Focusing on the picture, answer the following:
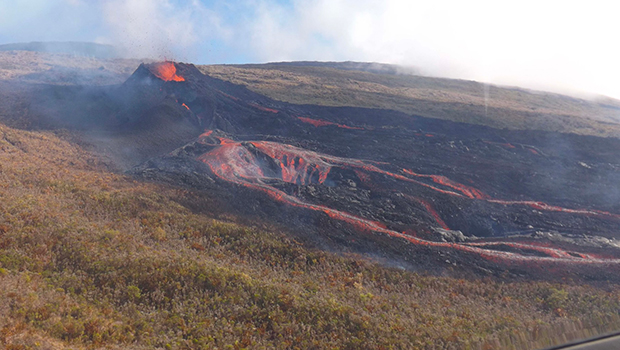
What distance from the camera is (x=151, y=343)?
21.9 ft

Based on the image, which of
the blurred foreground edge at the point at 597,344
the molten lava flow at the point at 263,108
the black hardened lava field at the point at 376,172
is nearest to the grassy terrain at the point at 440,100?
the black hardened lava field at the point at 376,172

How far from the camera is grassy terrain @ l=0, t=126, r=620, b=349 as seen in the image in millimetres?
6723

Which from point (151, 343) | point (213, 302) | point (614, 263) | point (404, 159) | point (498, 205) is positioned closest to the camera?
point (151, 343)

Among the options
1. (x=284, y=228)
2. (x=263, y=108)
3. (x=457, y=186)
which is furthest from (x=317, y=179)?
(x=263, y=108)

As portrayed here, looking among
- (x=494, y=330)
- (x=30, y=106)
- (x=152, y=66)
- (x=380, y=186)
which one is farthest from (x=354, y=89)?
(x=494, y=330)

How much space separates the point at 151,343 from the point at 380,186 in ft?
59.6

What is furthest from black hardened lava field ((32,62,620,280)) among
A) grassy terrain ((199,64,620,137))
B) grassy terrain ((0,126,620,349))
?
grassy terrain ((199,64,620,137))

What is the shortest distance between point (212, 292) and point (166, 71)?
128 ft

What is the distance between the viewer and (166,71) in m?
40.9

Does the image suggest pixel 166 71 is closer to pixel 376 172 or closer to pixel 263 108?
pixel 263 108

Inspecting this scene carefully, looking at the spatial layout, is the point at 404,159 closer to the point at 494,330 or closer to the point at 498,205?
the point at 498,205

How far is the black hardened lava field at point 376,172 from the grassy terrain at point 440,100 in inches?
199

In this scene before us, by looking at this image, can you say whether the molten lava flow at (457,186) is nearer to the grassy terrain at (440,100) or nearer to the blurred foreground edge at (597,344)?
the blurred foreground edge at (597,344)

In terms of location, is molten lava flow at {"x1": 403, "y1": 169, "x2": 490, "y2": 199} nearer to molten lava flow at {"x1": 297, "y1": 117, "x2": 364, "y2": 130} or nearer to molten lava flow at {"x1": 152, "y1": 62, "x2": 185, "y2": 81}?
molten lava flow at {"x1": 297, "y1": 117, "x2": 364, "y2": 130}
